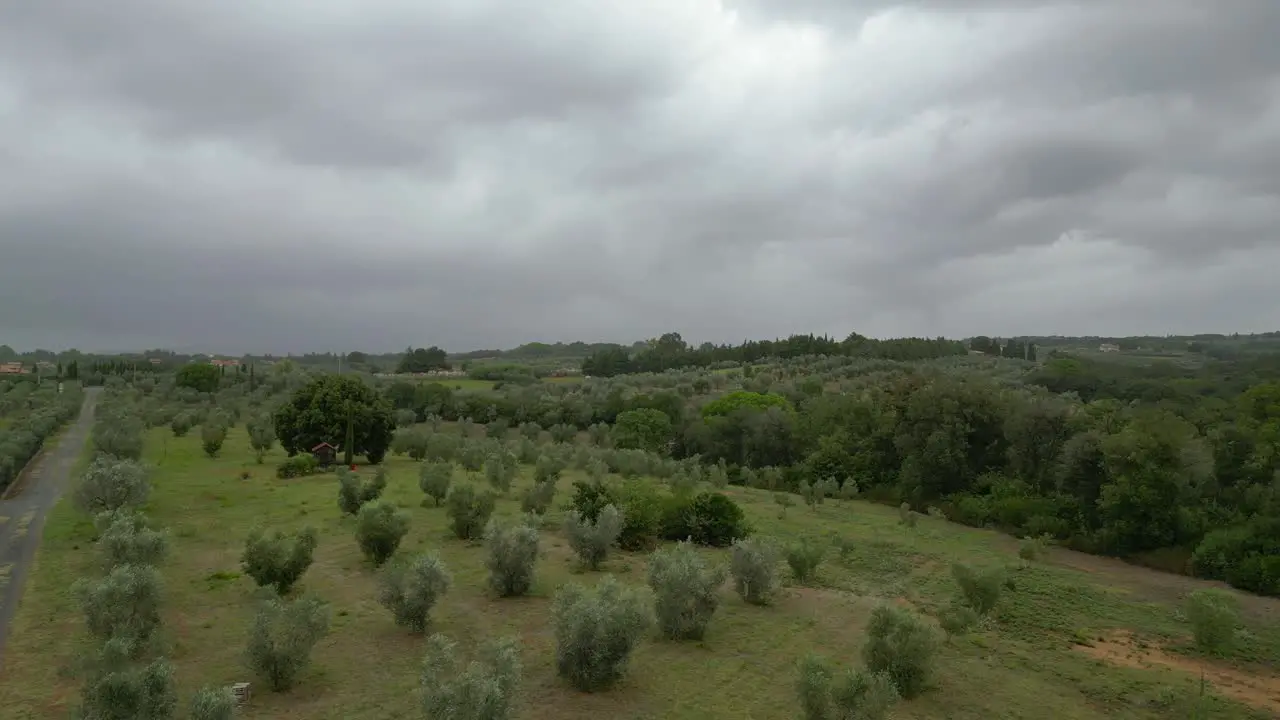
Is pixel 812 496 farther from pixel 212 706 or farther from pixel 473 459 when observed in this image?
pixel 212 706

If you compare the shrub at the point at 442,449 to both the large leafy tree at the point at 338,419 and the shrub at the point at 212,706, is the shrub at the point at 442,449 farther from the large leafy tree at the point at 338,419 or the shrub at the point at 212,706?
the shrub at the point at 212,706

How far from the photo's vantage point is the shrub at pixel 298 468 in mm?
37250

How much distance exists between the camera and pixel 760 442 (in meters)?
53.8

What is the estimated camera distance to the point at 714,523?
2575 cm

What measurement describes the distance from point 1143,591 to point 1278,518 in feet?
23.9

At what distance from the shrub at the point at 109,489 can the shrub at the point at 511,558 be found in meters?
13.2

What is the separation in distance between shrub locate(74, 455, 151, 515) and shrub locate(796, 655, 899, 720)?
2179 centimetres

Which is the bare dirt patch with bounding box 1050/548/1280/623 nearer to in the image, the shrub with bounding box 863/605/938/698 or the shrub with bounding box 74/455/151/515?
the shrub with bounding box 863/605/938/698

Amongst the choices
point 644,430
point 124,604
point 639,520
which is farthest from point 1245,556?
point 644,430

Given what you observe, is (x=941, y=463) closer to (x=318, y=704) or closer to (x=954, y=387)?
(x=954, y=387)

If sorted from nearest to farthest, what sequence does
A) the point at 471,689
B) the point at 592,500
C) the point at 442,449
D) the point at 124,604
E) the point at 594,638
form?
the point at 471,689 → the point at 594,638 → the point at 124,604 → the point at 592,500 → the point at 442,449

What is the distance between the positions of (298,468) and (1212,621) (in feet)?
121

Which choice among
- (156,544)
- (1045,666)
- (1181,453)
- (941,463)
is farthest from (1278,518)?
(156,544)

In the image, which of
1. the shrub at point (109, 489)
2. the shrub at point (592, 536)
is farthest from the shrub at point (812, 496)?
the shrub at point (109, 489)
